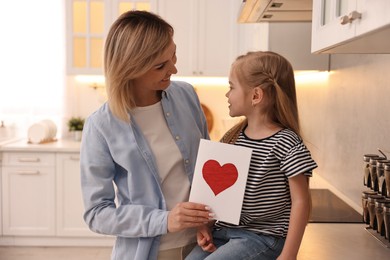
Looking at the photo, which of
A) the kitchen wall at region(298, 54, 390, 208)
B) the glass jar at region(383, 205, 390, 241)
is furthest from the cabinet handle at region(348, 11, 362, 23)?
the kitchen wall at region(298, 54, 390, 208)

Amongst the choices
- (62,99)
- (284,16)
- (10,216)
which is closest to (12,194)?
(10,216)

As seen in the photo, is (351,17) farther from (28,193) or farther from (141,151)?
(28,193)

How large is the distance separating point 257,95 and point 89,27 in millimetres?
2791

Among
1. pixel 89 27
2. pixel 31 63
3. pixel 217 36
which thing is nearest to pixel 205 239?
pixel 217 36

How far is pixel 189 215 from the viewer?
1.16 m

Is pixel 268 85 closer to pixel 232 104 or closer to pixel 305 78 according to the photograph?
pixel 232 104

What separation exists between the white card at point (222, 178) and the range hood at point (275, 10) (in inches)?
28.9

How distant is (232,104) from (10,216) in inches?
117

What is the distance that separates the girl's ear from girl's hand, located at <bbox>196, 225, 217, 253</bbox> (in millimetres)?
362

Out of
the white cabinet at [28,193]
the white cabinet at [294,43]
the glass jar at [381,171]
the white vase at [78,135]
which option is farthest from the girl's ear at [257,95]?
the white vase at [78,135]

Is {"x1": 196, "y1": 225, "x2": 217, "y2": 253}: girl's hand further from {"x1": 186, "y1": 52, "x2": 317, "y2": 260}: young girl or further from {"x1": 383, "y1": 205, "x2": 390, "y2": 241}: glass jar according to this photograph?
{"x1": 383, "y1": 205, "x2": 390, "y2": 241}: glass jar

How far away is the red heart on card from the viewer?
115cm

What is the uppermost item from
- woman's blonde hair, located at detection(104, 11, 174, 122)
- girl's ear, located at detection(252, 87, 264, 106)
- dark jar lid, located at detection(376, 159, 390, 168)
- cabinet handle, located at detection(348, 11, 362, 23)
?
cabinet handle, located at detection(348, 11, 362, 23)

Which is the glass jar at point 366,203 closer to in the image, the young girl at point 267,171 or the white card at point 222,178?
the young girl at point 267,171
